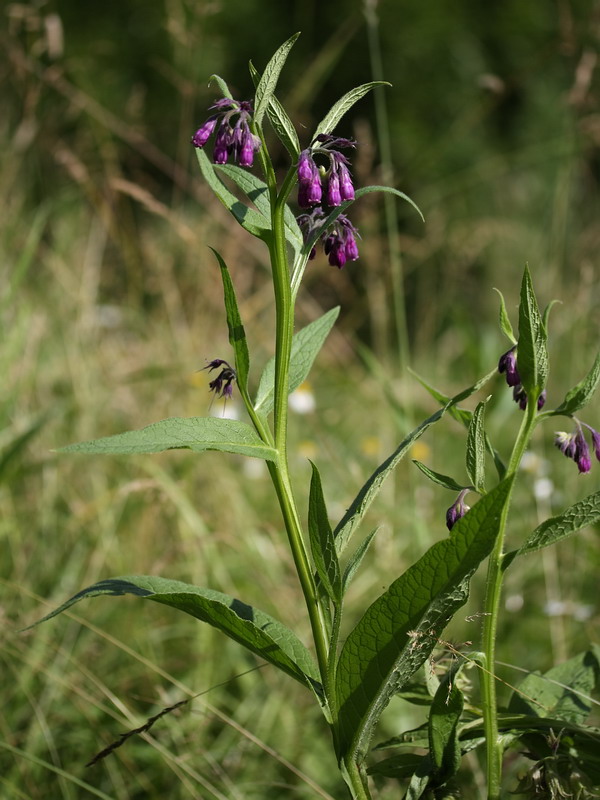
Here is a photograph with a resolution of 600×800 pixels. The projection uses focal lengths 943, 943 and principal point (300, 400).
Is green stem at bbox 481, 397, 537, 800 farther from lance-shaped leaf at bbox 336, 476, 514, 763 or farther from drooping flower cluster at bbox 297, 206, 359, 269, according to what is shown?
drooping flower cluster at bbox 297, 206, 359, 269

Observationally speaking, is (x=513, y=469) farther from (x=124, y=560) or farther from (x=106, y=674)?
(x=124, y=560)

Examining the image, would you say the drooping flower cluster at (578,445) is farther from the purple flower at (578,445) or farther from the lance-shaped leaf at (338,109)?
the lance-shaped leaf at (338,109)

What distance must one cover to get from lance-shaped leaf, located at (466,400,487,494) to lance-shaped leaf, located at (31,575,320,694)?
291mm

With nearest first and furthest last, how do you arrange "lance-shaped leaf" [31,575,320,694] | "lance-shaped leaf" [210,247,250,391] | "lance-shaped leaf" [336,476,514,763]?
"lance-shaped leaf" [336,476,514,763], "lance-shaped leaf" [31,575,320,694], "lance-shaped leaf" [210,247,250,391]

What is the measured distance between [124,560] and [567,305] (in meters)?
2.33

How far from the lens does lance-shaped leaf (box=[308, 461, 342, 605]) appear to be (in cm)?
104

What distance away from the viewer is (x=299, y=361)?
127 cm

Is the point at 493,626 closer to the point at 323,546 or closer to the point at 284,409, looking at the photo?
the point at 323,546

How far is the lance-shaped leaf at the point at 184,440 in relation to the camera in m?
0.97

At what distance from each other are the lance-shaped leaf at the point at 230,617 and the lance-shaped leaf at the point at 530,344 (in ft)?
1.33

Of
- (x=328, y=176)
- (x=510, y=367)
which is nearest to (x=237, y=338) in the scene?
(x=328, y=176)

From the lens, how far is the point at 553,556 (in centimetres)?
270

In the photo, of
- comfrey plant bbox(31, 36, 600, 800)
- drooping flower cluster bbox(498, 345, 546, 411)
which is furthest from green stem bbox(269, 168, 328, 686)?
drooping flower cluster bbox(498, 345, 546, 411)

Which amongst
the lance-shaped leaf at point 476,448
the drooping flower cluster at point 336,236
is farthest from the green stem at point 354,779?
the drooping flower cluster at point 336,236
